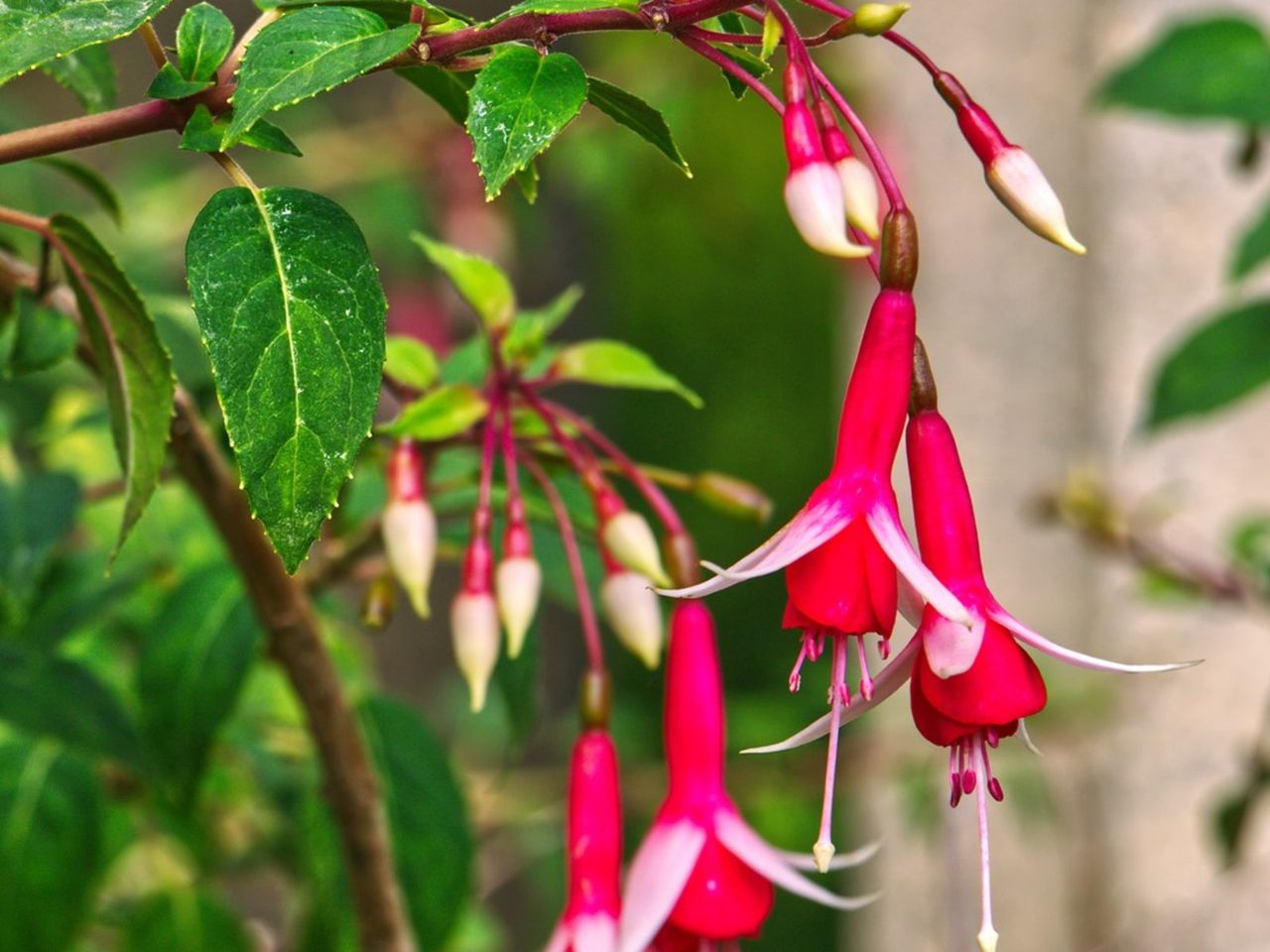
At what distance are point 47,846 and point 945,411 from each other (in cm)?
137

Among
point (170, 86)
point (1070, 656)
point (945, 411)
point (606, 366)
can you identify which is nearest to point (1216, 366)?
point (606, 366)

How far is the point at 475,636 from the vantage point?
0.50m

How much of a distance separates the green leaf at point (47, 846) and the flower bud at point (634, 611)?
11.2 inches

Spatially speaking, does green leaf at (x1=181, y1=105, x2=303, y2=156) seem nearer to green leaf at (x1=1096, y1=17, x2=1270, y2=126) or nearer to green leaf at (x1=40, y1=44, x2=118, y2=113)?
green leaf at (x1=40, y1=44, x2=118, y2=113)

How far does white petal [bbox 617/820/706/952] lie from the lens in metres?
0.45

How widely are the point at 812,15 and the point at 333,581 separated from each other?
147 centimetres

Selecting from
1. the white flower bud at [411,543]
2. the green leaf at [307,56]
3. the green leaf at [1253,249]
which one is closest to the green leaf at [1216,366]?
the green leaf at [1253,249]

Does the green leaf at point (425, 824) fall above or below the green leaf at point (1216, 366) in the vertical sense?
below

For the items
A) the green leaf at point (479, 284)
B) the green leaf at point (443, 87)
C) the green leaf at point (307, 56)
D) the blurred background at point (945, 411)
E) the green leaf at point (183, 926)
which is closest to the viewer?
the green leaf at point (307, 56)

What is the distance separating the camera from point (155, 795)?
0.76 metres

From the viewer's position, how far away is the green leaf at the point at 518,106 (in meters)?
0.35

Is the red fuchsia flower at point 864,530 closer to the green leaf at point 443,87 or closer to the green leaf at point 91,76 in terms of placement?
the green leaf at point 443,87

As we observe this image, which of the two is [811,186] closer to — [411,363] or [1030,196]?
[1030,196]

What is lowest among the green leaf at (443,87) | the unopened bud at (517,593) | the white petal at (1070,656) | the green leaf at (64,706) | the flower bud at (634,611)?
the green leaf at (64,706)
